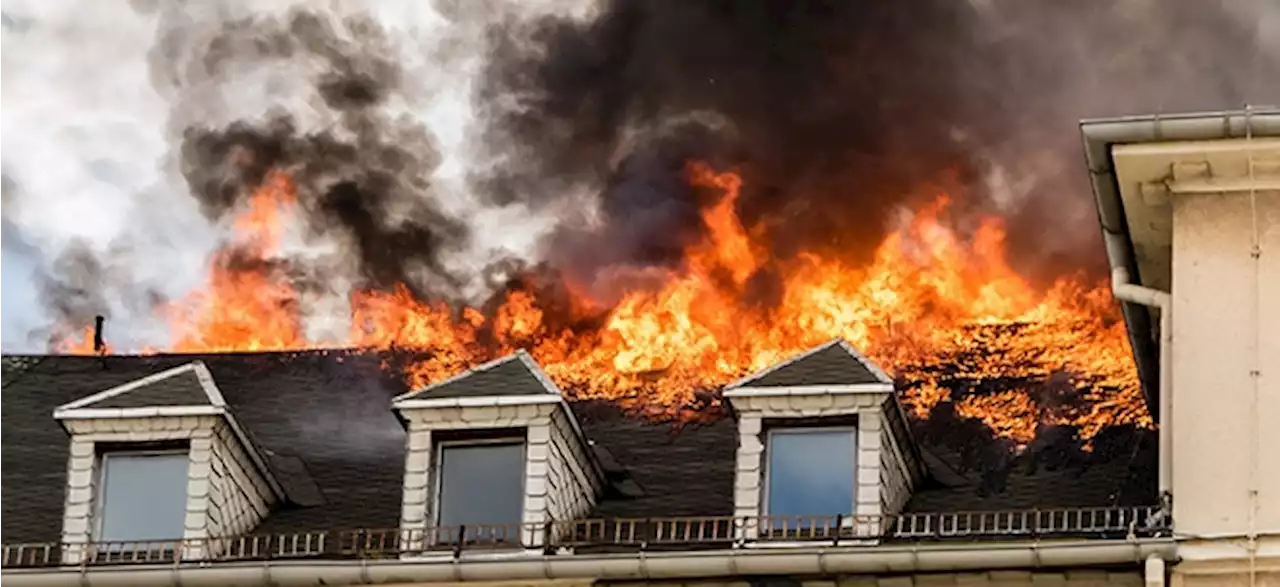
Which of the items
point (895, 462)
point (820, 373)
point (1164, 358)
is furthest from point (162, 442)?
point (1164, 358)

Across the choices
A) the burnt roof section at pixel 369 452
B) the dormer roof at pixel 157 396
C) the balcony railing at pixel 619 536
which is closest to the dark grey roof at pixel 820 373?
the balcony railing at pixel 619 536

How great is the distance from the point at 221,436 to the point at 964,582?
8.09 metres

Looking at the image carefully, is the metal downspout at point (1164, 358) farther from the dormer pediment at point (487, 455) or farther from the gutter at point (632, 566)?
the dormer pediment at point (487, 455)

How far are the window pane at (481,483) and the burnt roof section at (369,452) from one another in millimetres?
1353

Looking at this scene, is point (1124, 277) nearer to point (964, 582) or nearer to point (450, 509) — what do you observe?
point (964, 582)

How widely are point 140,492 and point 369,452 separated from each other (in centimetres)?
391

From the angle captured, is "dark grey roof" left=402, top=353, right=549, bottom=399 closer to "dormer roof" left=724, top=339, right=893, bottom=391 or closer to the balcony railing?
the balcony railing

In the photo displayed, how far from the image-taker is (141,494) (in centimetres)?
3728

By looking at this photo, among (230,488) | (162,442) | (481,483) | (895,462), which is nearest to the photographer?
(895,462)

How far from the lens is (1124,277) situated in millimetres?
36094

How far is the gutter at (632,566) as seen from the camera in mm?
33625

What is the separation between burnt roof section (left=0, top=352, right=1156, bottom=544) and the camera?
3691cm

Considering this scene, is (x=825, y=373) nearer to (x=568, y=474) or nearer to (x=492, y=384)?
(x=568, y=474)

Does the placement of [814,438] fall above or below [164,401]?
below
